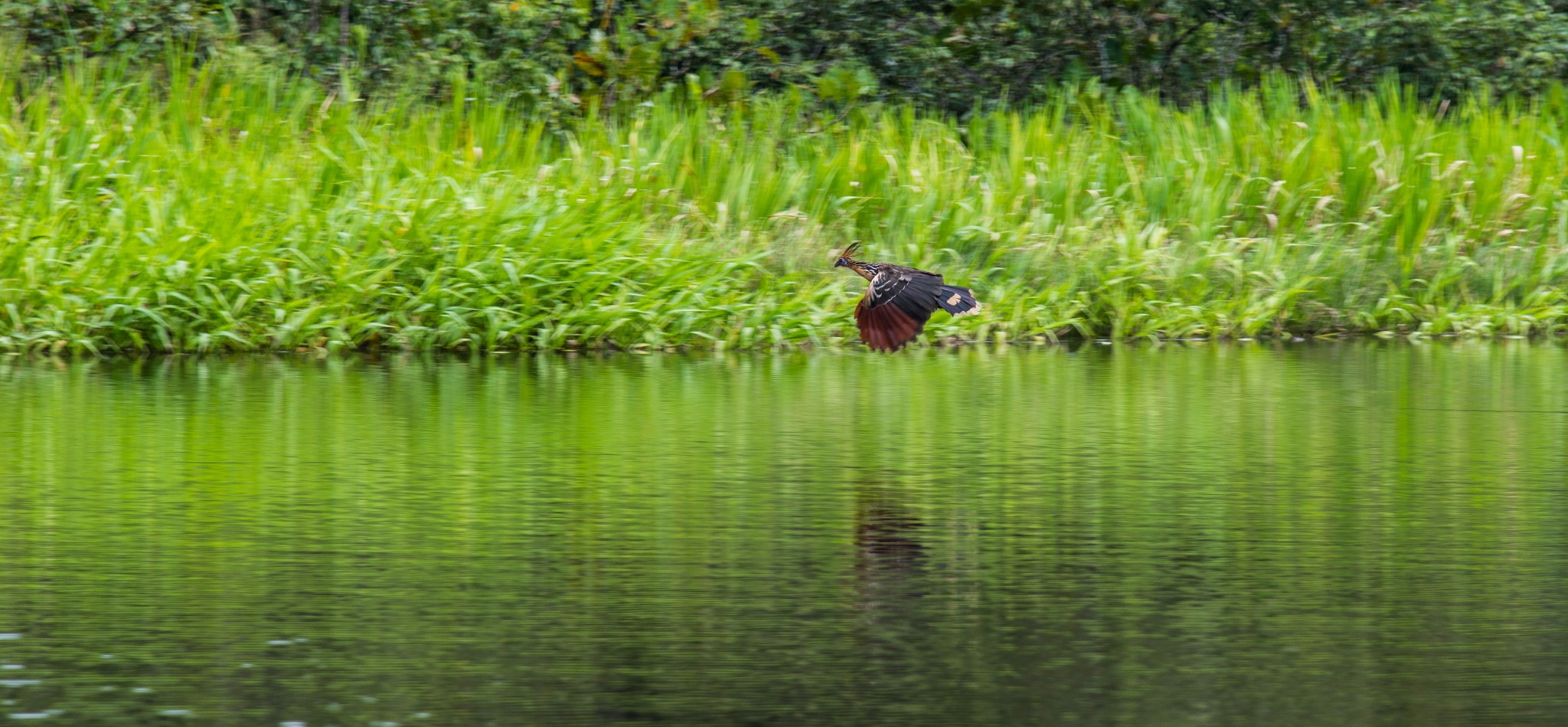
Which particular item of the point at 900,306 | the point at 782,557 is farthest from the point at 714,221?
the point at 782,557

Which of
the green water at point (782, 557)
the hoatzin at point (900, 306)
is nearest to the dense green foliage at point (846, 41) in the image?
the hoatzin at point (900, 306)

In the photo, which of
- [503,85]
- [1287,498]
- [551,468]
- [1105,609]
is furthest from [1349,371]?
[503,85]

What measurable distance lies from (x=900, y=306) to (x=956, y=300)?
0.79 feet

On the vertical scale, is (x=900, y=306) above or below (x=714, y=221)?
below

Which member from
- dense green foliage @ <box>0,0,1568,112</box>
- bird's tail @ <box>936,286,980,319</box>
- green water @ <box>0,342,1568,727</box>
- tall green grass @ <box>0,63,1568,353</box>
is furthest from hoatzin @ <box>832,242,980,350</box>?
dense green foliage @ <box>0,0,1568,112</box>

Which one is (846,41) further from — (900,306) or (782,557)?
(782,557)

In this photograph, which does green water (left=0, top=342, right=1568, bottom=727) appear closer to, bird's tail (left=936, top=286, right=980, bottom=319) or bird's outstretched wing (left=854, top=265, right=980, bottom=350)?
bird's outstretched wing (left=854, top=265, right=980, bottom=350)

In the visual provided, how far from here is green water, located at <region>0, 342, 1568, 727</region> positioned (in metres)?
3.99

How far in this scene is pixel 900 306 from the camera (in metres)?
9.08

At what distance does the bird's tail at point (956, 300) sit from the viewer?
900 cm

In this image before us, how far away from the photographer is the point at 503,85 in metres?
17.2

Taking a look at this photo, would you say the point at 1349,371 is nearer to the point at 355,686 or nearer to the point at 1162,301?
the point at 1162,301

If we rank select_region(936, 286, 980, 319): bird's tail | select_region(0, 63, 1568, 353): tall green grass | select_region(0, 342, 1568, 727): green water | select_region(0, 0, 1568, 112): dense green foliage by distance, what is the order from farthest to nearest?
select_region(0, 0, 1568, 112): dense green foliage → select_region(0, 63, 1568, 353): tall green grass → select_region(936, 286, 980, 319): bird's tail → select_region(0, 342, 1568, 727): green water

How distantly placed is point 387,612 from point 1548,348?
30.8ft
